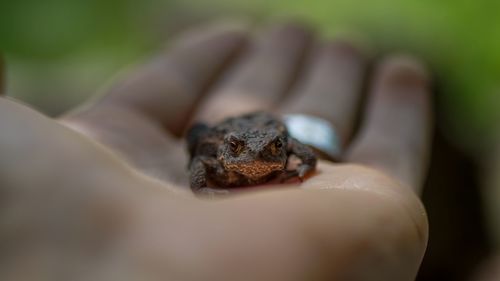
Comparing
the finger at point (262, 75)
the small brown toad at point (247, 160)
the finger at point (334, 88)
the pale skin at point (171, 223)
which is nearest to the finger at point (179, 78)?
the finger at point (262, 75)

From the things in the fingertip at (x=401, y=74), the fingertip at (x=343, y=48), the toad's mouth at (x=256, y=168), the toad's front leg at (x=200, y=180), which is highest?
the toad's mouth at (x=256, y=168)

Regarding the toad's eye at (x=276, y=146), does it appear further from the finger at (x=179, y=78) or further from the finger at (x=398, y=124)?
the finger at (x=179, y=78)

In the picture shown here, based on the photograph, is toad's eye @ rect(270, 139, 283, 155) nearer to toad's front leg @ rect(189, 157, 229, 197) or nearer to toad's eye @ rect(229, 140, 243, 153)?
toad's eye @ rect(229, 140, 243, 153)

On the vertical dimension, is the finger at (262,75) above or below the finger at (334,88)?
below

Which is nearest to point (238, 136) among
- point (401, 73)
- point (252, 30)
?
point (401, 73)

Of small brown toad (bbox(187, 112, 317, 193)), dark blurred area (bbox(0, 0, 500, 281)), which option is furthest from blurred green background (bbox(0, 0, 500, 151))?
small brown toad (bbox(187, 112, 317, 193))

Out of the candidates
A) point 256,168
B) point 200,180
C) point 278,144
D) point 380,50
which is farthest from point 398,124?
point 380,50
